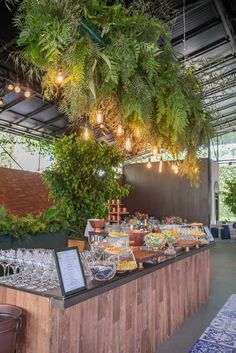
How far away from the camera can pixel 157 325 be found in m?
2.88

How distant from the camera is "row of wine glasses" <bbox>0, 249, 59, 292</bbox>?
206 centimetres

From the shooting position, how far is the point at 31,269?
2215mm

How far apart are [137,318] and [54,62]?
2.00 metres

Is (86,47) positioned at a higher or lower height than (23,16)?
lower

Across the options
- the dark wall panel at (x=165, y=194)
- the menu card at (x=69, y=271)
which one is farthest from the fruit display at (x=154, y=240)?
the dark wall panel at (x=165, y=194)

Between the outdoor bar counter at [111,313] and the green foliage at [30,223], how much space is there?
2.69m

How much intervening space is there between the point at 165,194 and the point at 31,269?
10.7 m

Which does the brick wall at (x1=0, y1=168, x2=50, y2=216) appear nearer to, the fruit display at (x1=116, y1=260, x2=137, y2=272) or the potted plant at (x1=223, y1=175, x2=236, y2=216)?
the potted plant at (x1=223, y1=175, x2=236, y2=216)

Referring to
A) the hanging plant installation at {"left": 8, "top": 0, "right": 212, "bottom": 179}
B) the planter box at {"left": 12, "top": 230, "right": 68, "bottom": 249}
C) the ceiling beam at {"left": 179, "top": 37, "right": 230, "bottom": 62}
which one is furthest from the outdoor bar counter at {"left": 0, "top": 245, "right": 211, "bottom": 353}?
the ceiling beam at {"left": 179, "top": 37, "right": 230, "bottom": 62}

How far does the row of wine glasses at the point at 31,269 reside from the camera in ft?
6.75

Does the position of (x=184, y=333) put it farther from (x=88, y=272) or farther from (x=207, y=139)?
(x=207, y=139)

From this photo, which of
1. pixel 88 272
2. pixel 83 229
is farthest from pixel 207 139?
pixel 83 229

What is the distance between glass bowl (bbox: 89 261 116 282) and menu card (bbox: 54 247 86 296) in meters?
0.17

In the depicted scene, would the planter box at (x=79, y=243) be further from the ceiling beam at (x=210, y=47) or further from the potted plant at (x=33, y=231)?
the ceiling beam at (x=210, y=47)
